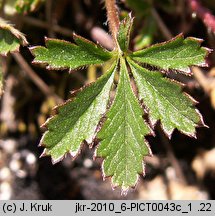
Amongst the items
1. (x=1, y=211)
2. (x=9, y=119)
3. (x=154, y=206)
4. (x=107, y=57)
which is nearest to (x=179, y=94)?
(x=107, y=57)

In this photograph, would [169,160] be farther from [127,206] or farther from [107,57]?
[107,57]

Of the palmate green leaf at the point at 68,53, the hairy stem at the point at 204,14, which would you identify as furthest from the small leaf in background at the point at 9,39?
the hairy stem at the point at 204,14

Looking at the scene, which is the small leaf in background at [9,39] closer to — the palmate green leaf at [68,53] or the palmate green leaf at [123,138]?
the palmate green leaf at [68,53]

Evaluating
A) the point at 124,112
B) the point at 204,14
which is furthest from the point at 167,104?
the point at 204,14

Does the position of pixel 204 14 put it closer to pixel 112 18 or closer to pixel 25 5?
pixel 112 18

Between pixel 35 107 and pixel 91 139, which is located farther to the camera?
pixel 35 107
